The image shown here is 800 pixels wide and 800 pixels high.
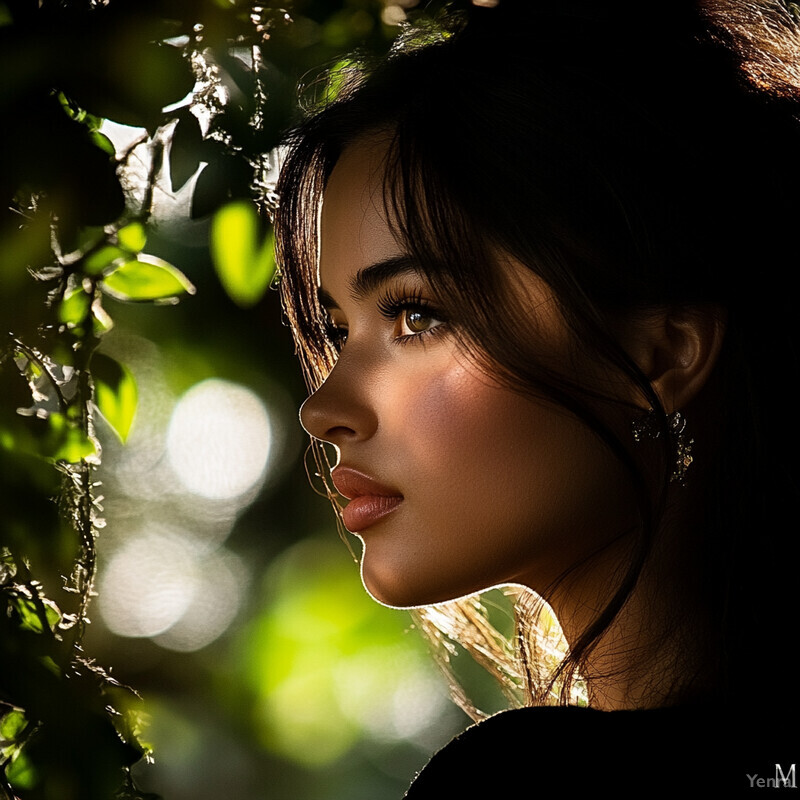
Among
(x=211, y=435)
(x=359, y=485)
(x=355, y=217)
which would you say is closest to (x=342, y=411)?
(x=359, y=485)

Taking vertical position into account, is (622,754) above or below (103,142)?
below

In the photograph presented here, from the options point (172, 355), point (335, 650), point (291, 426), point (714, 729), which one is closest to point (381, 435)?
point (714, 729)

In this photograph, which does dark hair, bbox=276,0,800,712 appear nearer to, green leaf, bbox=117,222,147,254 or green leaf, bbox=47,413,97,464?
green leaf, bbox=117,222,147,254

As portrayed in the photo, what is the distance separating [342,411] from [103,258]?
289mm

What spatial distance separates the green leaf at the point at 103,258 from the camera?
107 centimetres

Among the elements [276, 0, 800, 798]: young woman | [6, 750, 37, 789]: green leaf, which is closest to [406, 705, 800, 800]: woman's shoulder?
[276, 0, 800, 798]: young woman

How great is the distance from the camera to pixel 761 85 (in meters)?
1.05

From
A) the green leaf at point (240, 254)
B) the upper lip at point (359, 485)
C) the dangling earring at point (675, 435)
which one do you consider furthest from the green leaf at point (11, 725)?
the dangling earring at point (675, 435)

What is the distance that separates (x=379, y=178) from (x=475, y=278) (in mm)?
154

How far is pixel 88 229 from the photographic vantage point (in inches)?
41.7

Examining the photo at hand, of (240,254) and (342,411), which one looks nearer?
(342,411)

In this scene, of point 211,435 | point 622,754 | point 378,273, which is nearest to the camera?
point 622,754

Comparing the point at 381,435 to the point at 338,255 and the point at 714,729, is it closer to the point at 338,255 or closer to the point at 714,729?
the point at 338,255

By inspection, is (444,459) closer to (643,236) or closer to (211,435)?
(643,236)
